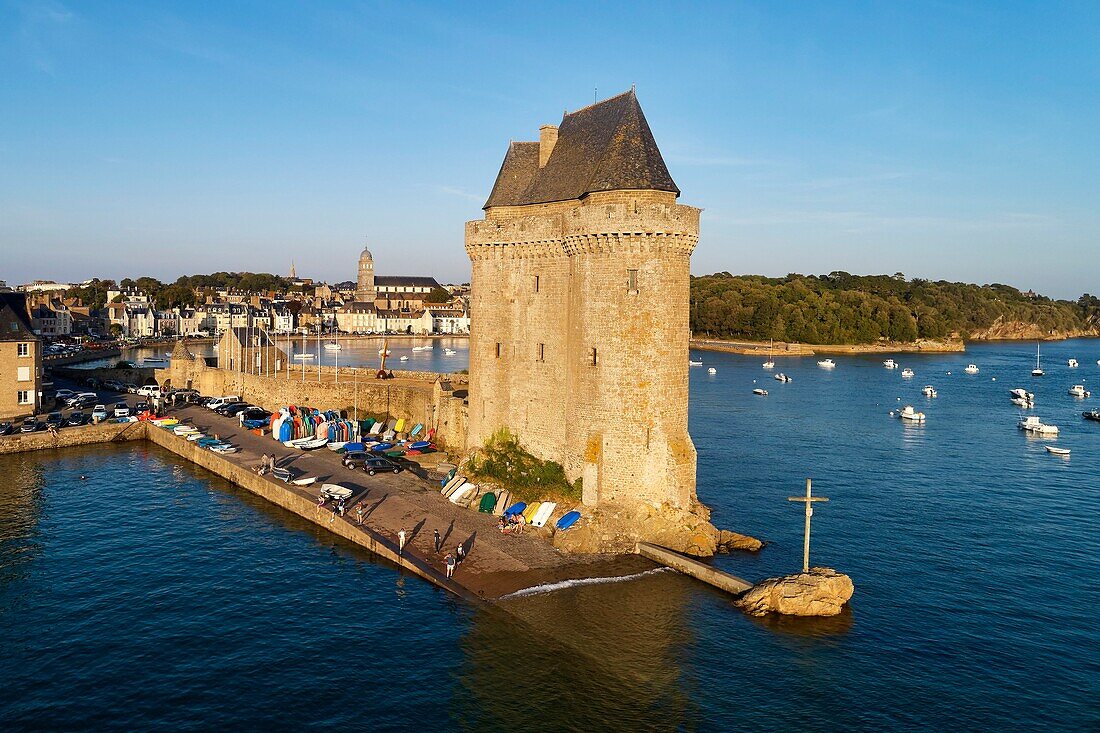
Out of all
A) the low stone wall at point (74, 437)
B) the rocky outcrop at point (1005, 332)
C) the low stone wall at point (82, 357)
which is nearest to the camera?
the low stone wall at point (74, 437)

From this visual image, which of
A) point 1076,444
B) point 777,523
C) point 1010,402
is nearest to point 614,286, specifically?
point 777,523

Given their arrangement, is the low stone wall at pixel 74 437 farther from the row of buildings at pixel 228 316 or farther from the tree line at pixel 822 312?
the tree line at pixel 822 312

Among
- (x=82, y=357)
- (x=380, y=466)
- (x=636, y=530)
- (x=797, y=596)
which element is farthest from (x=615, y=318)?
(x=82, y=357)

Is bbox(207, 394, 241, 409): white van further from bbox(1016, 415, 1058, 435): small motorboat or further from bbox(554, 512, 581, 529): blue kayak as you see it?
bbox(1016, 415, 1058, 435): small motorboat

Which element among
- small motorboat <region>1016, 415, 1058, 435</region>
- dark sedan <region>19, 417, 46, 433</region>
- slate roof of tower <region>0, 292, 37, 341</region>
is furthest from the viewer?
small motorboat <region>1016, 415, 1058, 435</region>

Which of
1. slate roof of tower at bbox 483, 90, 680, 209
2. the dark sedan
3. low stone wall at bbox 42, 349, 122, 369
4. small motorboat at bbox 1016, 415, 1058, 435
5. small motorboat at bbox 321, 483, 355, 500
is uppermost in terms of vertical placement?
slate roof of tower at bbox 483, 90, 680, 209

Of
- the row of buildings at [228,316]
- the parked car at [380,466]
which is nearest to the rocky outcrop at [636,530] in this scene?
the parked car at [380,466]

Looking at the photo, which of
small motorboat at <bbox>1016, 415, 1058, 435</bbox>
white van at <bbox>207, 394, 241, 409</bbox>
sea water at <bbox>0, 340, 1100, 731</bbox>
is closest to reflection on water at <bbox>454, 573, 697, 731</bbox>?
sea water at <bbox>0, 340, 1100, 731</bbox>
